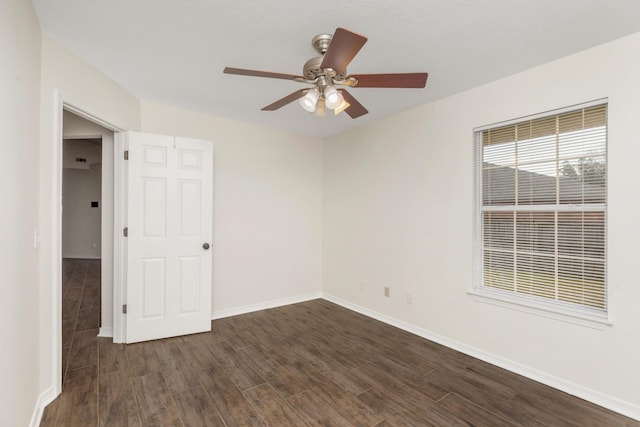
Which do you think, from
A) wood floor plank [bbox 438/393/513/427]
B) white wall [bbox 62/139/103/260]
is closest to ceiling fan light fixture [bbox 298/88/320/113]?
wood floor plank [bbox 438/393/513/427]

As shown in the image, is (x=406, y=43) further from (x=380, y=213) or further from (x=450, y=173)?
(x=380, y=213)

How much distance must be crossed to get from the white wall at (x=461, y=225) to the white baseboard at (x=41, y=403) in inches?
123

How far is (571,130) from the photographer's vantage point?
7.75 ft

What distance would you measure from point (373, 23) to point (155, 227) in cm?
280

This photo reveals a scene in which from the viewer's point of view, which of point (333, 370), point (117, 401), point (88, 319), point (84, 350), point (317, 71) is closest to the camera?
point (317, 71)

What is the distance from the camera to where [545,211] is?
2.50 meters

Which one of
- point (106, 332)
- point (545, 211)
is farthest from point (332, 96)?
point (106, 332)

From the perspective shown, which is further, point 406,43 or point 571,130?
point 571,130

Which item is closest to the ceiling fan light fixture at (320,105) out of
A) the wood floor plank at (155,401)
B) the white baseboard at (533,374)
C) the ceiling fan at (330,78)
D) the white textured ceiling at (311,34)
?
the ceiling fan at (330,78)

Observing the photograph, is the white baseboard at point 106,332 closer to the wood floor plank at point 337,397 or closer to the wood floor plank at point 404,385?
the wood floor plank at point 337,397

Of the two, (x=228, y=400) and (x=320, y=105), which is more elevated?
(x=320, y=105)

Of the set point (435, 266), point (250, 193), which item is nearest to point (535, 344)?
point (435, 266)

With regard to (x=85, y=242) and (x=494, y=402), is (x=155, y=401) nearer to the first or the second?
(x=494, y=402)

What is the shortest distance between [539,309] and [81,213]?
10.0 meters
